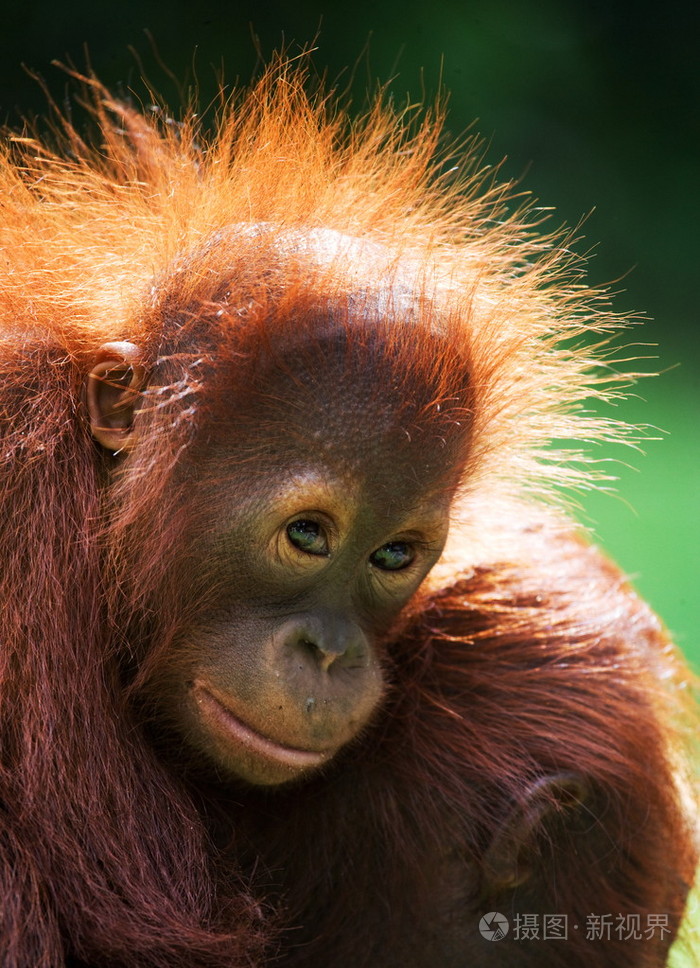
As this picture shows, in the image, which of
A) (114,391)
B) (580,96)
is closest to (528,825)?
(114,391)

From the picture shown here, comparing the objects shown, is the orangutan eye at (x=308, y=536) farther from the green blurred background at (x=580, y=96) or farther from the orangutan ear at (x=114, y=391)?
the green blurred background at (x=580, y=96)

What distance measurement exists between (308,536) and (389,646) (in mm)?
460

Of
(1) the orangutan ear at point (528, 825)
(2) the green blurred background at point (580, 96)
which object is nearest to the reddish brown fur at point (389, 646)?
(1) the orangutan ear at point (528, 825)

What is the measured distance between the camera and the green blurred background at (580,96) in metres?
3.34

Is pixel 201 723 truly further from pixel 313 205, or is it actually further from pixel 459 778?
pixel 313 205

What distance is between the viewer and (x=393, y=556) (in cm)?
190

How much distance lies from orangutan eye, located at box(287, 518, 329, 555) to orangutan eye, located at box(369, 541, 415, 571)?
0.14 metres

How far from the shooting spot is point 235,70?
3412 millimetres

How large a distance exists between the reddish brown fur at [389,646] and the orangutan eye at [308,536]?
0.51ft

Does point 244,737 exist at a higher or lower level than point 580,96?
lower

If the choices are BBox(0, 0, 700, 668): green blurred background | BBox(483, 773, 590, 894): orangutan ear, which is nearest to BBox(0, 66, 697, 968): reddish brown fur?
BBox(483, 773, 590, 894): orangutan ear

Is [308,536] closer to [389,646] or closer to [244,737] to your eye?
[244,737]

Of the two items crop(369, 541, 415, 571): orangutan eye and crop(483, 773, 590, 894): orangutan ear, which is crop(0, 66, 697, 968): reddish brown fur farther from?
crop(369, 541, 415, 571): orangutan eye

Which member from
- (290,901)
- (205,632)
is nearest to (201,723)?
(205,632)
